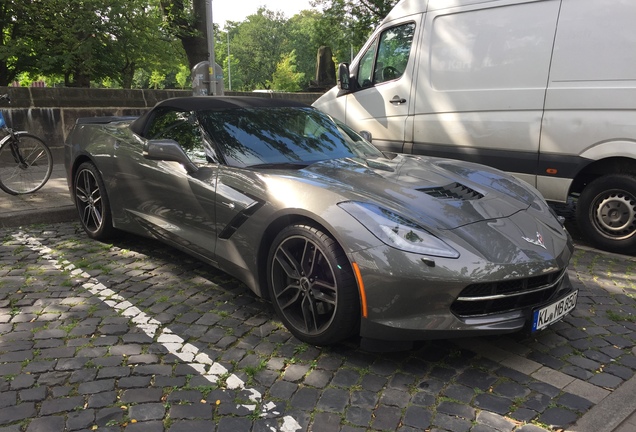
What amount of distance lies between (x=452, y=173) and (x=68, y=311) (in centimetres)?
278

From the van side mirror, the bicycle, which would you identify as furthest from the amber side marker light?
the bicycle

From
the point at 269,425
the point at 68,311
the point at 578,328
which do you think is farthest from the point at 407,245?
the point at 68,311

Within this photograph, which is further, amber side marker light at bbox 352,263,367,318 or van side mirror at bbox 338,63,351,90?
van side mirror at bbox 338,63,351,90

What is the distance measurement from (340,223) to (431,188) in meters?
0.77

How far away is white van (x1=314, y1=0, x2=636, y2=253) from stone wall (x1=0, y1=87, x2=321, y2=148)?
5832mm

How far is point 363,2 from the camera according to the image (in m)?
17.0

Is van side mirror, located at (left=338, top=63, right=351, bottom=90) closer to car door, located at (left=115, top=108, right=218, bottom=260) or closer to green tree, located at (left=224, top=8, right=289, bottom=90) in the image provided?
car door, located at (left=115, top=108, right=218, bottom=260)

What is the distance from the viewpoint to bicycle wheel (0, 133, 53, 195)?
250 inches

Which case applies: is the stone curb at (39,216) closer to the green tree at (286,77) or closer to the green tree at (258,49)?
the green tree at (286,77)

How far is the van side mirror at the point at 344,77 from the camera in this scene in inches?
275

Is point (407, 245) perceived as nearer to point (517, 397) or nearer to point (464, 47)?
point (517, 397)

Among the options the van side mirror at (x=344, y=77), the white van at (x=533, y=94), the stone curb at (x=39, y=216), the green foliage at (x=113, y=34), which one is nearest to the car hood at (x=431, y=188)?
the white van at (x=533, y=94)

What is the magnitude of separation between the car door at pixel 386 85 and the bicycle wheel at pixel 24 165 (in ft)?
12.9

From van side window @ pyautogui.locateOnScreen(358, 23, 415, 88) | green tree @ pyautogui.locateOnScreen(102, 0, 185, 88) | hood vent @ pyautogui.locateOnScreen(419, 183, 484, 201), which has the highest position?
green tree @ pyautogui.locateOnScreen(102, 0, 185, 88)
